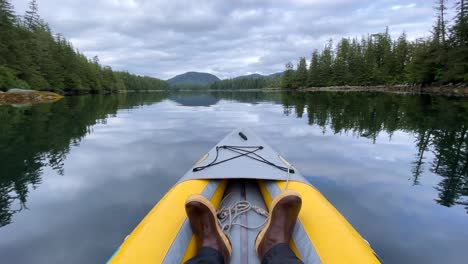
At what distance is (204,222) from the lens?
7.14 ft

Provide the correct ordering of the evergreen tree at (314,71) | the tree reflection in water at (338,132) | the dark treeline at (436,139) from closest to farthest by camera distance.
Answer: the tree reflection in water at (338,132) < the dark treeline at (436,139) < the evergreen tree at (314,71)

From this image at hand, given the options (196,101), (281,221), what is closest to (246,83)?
(196,101)

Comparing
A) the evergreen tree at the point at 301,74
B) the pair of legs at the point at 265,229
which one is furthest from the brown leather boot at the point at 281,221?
the evergreen tree at the point at 301,74

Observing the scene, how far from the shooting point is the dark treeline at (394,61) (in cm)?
2865

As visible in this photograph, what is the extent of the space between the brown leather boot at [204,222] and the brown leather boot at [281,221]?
0.29 metres

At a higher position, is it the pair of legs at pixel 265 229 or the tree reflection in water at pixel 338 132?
the pair of legs at pixel 265 229

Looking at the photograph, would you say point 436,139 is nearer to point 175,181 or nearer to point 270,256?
point 175,181

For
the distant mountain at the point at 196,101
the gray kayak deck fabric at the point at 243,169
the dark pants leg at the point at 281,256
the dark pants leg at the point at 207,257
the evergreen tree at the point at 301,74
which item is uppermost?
the evergreen tree at the point at 301,74

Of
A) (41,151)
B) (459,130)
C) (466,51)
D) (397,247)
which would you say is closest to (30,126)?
(41,151)

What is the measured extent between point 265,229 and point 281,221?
0.15 m

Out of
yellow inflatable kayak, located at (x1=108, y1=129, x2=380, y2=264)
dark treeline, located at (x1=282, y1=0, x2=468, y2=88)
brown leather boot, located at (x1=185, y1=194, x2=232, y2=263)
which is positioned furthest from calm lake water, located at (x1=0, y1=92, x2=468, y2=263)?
dark treeline, located at (x1=282, y1=0, x2=468, y2=88)

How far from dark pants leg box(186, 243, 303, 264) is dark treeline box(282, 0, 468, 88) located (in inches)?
1320

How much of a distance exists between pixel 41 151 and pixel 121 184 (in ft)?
12.2

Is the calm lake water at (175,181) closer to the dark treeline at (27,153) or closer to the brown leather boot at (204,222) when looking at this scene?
the dark treeline at (27,153)
